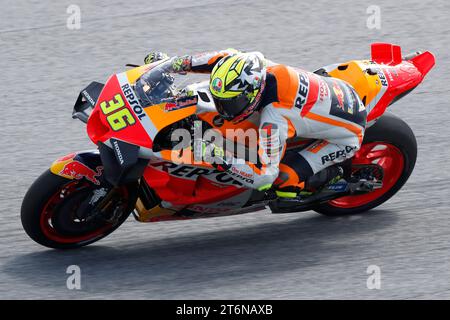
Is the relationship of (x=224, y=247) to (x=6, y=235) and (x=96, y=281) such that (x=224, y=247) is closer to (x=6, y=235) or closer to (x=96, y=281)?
(x=96, y=281)

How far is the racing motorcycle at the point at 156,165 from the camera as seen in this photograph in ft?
21.5

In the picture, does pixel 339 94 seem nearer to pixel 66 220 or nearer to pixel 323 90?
pixel 323 90

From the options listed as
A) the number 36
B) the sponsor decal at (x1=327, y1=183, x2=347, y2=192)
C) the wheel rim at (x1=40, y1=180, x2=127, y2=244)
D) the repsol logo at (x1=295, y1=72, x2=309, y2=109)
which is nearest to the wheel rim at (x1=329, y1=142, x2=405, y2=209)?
the sponsor decal at (x1=327, y1=183, x2=347, y2=192)

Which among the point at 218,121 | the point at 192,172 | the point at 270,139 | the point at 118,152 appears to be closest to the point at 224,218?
the point at 192,172

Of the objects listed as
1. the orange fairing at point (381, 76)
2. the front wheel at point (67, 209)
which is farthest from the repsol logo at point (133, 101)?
the orange fairing at point (381, 76)

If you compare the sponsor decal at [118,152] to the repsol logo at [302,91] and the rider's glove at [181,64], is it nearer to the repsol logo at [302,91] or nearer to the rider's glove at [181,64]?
the rider's glove at [181,64]

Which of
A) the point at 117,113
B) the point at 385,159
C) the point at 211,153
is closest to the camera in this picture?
the point at 211,153

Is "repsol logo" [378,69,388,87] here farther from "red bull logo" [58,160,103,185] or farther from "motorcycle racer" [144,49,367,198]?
"red bull logo" [58,160,103,185]

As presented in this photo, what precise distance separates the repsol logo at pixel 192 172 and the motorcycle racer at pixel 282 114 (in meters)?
0.28

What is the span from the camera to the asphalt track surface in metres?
6.75

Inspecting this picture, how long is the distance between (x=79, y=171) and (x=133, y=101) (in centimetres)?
60

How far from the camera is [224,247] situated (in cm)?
734

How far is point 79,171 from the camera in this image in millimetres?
6742

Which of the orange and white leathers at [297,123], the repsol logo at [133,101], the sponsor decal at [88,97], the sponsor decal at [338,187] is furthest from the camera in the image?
the sponsor decal at [338,187]
